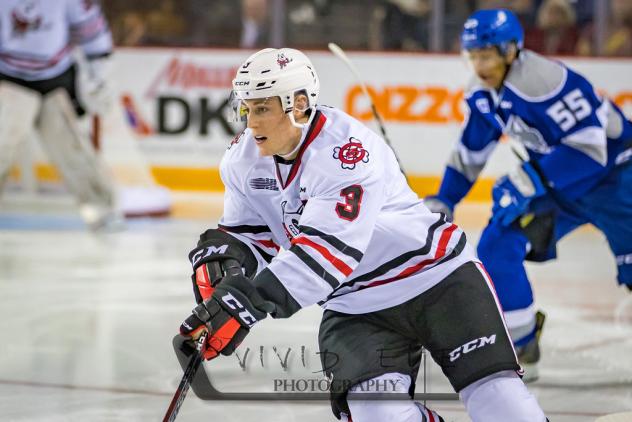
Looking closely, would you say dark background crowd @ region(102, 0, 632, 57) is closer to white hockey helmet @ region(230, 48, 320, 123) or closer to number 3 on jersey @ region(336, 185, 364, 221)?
white hockey helmet @ region(230, 48, 320, 123)

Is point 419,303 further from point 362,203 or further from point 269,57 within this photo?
point 269,57

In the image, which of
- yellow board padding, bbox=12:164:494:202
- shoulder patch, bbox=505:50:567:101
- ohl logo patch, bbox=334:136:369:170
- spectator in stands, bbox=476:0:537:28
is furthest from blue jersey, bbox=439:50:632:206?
yellow board padding, bbox=12:164:494:202

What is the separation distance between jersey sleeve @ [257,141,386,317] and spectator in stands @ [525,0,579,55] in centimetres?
527

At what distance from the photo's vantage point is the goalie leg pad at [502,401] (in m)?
2.39

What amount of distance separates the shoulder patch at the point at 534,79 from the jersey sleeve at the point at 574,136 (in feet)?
0.09

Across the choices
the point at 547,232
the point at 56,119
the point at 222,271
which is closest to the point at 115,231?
the point at 56,119

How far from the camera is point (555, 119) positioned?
3586 millimetres

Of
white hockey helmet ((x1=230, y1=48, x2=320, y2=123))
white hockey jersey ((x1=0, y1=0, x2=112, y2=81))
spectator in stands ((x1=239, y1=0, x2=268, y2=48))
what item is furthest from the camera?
spectator in stands ((x1=239, y1=0, x2=268, y2=48))

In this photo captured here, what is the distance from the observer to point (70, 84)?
6.62 metres

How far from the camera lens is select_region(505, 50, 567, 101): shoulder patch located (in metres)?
3.57

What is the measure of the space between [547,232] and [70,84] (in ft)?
11.7

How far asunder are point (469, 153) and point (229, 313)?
1696 millimetres

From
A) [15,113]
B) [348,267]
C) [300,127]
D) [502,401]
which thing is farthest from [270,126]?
[15,113]

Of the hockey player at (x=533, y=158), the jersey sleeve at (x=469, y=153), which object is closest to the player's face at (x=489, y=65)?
the hockey player at (x=533, y=158)
